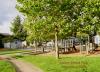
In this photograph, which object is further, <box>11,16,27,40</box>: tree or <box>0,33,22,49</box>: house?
<box>11,16,27,40</box>: tree

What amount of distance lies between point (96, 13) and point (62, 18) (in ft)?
12.7

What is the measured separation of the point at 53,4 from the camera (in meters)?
30.1

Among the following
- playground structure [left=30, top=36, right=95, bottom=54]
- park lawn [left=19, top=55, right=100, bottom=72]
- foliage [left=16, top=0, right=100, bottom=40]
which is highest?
foliage [left=16, top=0, right=100, bottom=40]

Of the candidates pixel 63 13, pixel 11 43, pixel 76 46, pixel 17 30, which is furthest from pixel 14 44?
pixel 63 13

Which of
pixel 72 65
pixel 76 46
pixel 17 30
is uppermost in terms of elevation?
pixel 17 30

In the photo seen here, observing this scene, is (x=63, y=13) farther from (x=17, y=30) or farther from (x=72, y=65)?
(x=17, y=30)

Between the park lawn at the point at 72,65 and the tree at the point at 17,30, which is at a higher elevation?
the tree at the point at 17,30

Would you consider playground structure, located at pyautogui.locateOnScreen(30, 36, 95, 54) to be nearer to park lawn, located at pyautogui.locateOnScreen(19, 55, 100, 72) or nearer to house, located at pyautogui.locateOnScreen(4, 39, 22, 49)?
park lawn, located at pyautogui.locateOnScreen(19, 55, 100, 72)

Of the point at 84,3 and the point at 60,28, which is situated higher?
the point at 84,3

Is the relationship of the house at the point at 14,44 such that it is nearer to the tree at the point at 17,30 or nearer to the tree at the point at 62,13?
the tree at the point at 17,30

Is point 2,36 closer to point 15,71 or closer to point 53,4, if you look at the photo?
point 53,4

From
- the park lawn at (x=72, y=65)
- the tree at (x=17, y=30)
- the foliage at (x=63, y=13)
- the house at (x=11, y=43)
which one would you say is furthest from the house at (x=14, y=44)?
the park lawn at (x=72, y=65)

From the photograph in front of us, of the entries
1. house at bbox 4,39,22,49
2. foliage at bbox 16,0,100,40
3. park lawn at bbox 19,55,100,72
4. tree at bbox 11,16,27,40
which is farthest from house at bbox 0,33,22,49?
park lawn at bbox 19,55,100,72

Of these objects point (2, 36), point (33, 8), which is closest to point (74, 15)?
point (33, 8)
